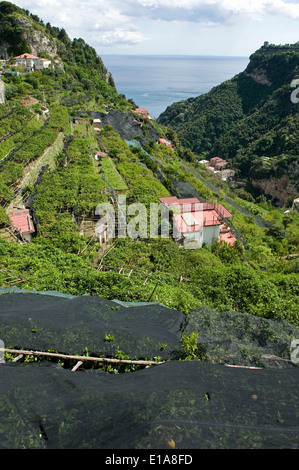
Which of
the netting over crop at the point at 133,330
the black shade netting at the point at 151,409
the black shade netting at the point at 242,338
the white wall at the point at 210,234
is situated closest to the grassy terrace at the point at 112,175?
the white wall at the point at 210,234

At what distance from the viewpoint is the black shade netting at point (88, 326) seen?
438 cm

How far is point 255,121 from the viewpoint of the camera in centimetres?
6350

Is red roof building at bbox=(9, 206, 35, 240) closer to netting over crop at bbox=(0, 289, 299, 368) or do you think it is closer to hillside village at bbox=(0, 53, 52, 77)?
netting over crop at bbox=(0, 289, 299, 368)

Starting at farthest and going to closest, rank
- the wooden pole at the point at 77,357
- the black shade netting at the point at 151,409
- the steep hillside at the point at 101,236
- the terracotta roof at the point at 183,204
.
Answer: the terracotta roof at the point at 183,204 < the steep hillside at the point at 101,236 < the wooden pole at the point at 77,357 < the black shade netting at the point at 151,409

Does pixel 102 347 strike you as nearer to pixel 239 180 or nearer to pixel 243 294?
pixel 243 294

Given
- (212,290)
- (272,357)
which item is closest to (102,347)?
(272,357)

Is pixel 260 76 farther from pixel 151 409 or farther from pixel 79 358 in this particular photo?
pixel 151 409

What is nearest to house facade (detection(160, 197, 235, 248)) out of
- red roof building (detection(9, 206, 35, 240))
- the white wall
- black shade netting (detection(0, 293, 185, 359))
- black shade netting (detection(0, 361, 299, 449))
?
the white wall

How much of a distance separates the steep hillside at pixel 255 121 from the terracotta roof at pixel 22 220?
43.1 m

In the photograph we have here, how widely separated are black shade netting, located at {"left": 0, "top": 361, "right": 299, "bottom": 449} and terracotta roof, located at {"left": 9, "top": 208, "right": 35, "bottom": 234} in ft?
27.5

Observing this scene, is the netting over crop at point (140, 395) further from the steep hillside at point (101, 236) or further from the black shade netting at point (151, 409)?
the steep hillside at point (101, 236)

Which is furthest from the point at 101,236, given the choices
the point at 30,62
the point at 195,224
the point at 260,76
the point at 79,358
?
the point at 260,76

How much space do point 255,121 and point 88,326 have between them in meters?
68.7

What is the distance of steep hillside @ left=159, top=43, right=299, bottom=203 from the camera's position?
48500 millimetres
